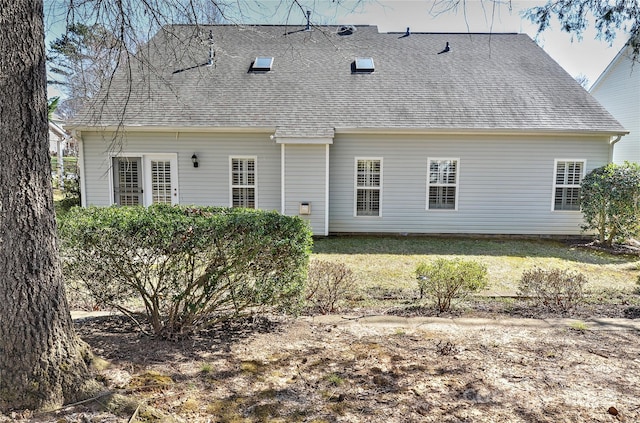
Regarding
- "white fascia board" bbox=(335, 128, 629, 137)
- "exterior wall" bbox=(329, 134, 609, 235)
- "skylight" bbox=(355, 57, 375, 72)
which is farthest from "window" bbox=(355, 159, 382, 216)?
"skylight" bbox=(355, 57, 375, 72)

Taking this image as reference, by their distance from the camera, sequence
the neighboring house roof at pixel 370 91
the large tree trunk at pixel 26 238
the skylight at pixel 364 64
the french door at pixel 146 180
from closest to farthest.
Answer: the large tree trunk at pixel 26 238
the neighboring house roof at pixel 370 91
the french door at pixel 146 180
the skylight at pixel 364 64

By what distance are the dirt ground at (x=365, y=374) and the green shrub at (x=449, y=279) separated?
0.58 meters

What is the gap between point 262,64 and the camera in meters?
12.6

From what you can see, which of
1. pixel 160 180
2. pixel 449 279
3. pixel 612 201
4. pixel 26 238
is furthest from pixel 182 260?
pixel 612 201

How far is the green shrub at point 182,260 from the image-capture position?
10.4 feet

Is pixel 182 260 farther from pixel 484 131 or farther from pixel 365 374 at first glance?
pixel 484 131

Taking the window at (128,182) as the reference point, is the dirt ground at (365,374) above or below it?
below

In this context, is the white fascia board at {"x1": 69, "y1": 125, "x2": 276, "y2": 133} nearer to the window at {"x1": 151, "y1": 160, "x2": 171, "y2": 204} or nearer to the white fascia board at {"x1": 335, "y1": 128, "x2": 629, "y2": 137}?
the window at {"x1": 151, "y1": 160, "x2": 171, "y2": 204}

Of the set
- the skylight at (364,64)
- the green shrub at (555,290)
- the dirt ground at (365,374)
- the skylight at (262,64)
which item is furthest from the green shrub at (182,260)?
→ the skylight at (364,64)

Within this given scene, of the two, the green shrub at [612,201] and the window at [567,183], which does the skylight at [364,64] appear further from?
the green shrub at [612,201]

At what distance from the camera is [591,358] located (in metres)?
3.23

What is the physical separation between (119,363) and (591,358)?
356 cm

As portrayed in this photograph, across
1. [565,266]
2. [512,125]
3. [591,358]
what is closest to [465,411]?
[591,358]

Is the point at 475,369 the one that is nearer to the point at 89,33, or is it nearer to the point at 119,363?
the point at 119,363
